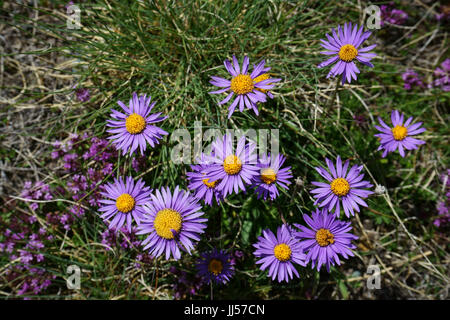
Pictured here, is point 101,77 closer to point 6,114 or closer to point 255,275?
point 6,114

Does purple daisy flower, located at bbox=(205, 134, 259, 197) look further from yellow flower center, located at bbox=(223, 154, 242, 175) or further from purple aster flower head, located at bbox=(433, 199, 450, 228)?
purple aster flower head, located at bbox=(433, 199, 450, 228)

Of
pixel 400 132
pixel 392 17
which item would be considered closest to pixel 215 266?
pixel 400 132

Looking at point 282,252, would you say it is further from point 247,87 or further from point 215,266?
point 247,87

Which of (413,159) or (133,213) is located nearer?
(133,213)

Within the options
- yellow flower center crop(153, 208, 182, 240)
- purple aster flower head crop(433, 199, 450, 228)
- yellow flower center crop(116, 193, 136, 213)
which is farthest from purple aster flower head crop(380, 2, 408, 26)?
yellow flower center crop(116, 193, 136, 213)

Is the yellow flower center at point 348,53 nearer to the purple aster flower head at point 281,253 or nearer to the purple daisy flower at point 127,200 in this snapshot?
the purple aster flower head at point 281,253

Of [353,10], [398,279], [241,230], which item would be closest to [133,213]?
[241,230]
